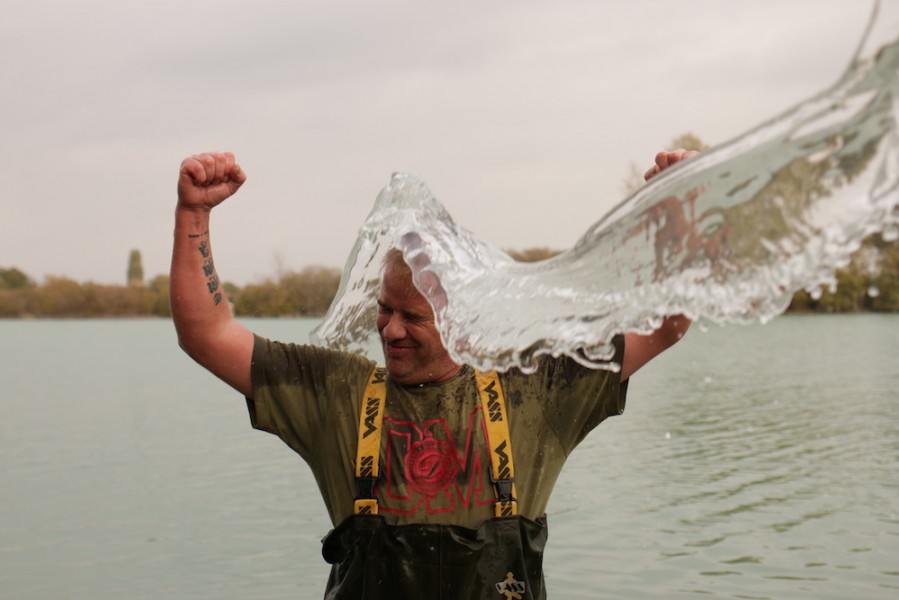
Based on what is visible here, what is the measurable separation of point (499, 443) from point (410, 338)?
451 millimetres

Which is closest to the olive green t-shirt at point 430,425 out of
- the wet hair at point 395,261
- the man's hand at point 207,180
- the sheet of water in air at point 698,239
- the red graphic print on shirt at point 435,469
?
the red graphic print on shirt at point 435,469

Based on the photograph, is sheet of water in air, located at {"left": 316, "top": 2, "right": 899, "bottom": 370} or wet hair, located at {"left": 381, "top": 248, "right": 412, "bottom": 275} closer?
sheet of water in air, located at {"left": 316, "top": 2, "right": 899, "bottom": 370}

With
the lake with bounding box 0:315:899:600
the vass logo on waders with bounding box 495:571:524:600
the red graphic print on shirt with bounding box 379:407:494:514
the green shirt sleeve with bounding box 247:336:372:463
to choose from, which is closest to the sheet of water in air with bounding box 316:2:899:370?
the red graphic print on shirt with bounding box 379:407:494:514

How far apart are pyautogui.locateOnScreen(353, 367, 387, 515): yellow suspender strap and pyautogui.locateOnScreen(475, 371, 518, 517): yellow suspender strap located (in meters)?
0.34

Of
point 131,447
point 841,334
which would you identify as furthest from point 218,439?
point 841,334

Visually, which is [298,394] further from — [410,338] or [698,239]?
[698,239]

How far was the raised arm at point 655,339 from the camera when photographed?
130 inches

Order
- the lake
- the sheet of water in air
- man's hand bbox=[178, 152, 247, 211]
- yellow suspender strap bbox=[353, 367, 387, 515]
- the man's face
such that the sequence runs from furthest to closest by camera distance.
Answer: the lake
the man's face
yellow suspender strap bbox=[353, 367, 387, 515]
man's hand bbox=[178, 152, 247, 211]
the sheet of water in air

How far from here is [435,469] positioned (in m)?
3.29

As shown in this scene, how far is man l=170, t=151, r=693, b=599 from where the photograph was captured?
323 cm

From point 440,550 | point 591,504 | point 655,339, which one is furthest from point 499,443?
point 591,504

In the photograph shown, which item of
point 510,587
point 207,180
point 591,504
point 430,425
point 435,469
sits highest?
point 207,180

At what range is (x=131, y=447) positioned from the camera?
18.6 metres

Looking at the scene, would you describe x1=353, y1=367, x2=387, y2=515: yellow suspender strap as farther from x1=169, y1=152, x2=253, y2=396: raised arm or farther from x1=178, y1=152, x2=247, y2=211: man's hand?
x1=178, y1=152, x2=247, y2=211: man's hand
